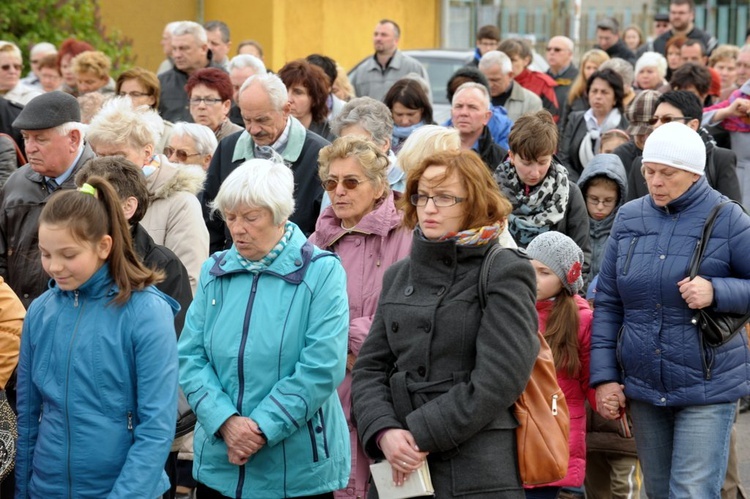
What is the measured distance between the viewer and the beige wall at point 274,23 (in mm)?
18391

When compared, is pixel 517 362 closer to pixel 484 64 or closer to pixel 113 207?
pixel 113 207

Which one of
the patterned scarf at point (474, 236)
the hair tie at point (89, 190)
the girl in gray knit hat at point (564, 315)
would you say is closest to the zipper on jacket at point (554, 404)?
the patterned scarf at point (474, 236)

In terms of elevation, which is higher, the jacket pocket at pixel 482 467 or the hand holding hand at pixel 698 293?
the hand holding hand at pixel 698 293

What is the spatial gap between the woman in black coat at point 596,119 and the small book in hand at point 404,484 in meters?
6.19

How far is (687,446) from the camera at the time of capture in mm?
5445

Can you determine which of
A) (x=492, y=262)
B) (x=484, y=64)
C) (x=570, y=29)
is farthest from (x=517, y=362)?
(x=570, y=29)

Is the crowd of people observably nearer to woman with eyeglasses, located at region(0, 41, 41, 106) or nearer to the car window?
woman with eyeglasses, located at region(0, 41, 41, 106)

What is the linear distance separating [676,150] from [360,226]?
1485 millimetres

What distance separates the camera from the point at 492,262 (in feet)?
14.4

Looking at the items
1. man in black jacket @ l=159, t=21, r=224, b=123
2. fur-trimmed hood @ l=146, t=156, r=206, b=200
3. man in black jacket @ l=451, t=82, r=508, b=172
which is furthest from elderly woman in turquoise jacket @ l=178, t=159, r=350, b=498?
man in black jacket @ l=159, t=21, r=224, b=123

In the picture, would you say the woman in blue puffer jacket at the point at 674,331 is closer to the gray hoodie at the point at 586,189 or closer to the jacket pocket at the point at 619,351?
the jacket pocket at the point at 619,351

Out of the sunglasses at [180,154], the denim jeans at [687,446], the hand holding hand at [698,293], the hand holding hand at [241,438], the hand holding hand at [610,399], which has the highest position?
the sunglasses at [180,154]

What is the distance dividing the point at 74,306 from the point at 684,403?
2.68 metres

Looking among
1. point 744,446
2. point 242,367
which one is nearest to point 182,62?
point 744,446
